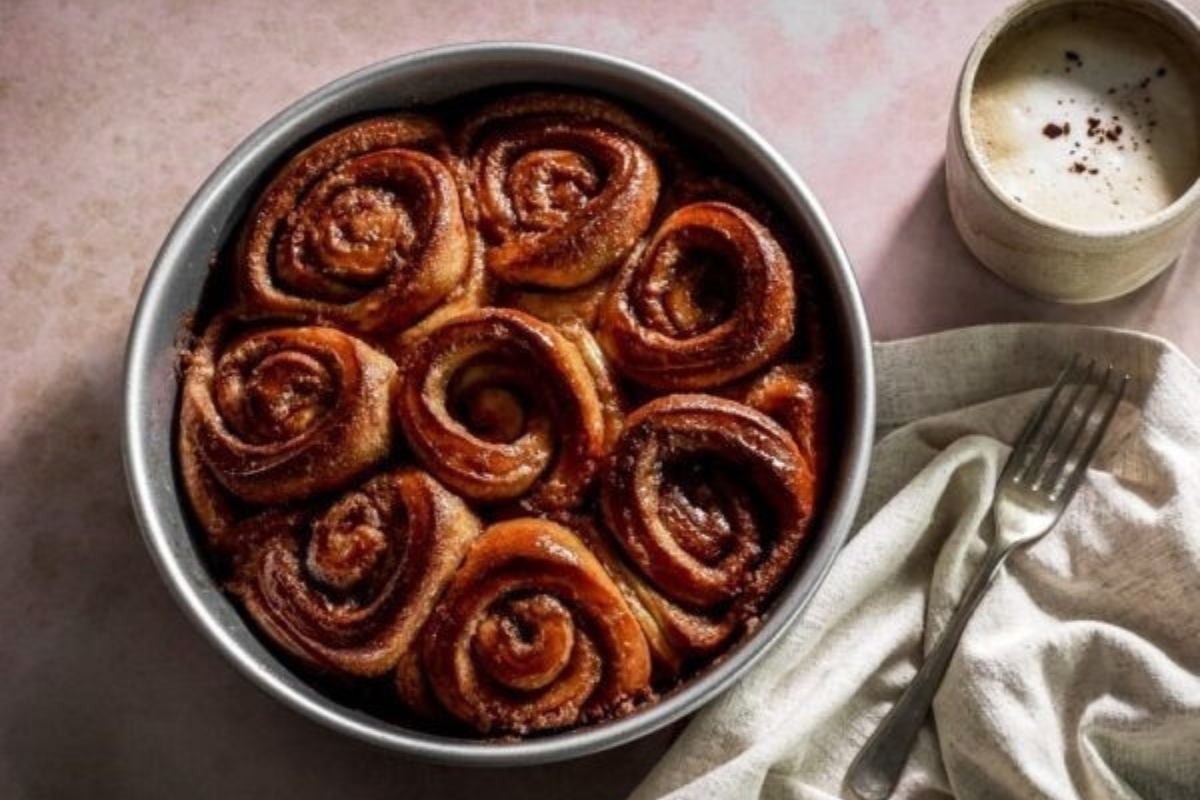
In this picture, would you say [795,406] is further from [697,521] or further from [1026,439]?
[1026,439]

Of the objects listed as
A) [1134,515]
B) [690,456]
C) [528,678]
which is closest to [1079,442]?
[1134,515]

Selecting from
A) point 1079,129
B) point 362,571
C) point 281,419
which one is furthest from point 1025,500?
point 281,419

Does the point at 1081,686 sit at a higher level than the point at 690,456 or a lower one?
lower

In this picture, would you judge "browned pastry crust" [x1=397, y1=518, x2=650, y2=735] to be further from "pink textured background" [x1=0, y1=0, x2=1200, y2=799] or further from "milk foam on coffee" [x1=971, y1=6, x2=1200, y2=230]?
"milk foam on coffee" [x1=971, y1=6, x2=1200, y2=230]

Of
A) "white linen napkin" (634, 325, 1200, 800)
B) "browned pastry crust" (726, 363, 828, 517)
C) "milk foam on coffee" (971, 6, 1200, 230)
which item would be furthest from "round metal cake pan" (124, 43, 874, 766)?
"milk foam on coffee" (971, 6, 1200, 230)

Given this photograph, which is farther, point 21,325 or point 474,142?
point 21,325

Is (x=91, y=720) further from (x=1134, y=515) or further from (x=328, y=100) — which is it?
(x=1134, y=515)
